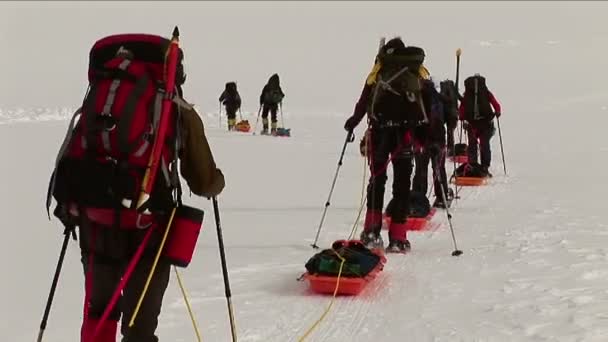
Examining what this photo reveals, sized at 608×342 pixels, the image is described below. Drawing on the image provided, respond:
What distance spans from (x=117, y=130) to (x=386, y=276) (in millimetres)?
3837

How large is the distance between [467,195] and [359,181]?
82.1 inches

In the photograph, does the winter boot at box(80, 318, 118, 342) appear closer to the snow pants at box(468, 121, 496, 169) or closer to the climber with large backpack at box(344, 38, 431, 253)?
the climber with large backpack at box(344, 38, 431, 253)

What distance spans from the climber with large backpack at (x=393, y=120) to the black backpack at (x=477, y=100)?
654 cm

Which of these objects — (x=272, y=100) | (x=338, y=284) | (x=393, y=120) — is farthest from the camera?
(x=272, y=100)

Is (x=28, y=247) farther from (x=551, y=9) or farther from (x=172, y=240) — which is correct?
(x=551, y=9)

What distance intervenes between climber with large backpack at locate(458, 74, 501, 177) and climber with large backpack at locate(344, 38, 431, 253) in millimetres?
6290

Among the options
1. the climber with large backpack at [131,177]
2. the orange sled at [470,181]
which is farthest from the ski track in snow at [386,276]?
the climber with large backpack at [131,177]

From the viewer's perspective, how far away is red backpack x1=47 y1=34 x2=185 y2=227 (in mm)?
3119

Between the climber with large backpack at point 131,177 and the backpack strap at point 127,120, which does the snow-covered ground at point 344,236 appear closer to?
the climber with large backpack at point 131,177

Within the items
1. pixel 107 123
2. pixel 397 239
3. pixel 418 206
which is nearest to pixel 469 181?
pixel 418 206

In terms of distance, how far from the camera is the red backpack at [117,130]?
3.12 metres

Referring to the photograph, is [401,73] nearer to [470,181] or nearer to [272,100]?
[470,181]

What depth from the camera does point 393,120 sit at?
22.9 ft

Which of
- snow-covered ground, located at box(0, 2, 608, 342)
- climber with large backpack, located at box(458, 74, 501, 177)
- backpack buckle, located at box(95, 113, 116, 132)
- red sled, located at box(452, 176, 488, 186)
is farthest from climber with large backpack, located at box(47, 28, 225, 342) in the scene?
climber with large backpack, located at box(458, 74, 501, 177)
